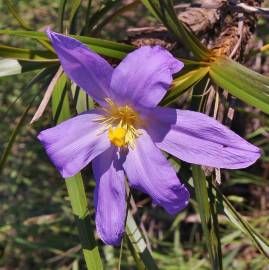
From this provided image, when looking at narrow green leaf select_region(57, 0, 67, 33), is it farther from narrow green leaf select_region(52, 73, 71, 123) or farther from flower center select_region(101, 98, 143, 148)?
flower center select_region(101, 98, 143, 148)

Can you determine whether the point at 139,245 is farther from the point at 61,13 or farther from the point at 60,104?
the point at 61,13

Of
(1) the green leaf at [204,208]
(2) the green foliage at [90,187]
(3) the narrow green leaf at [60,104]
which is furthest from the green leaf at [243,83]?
(3) the narrow green leaf at [60,104]

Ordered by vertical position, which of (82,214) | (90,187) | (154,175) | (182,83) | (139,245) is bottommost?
(90,187)

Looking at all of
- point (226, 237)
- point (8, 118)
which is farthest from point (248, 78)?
point (8, 118)

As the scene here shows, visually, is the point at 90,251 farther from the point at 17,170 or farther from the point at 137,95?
the point at 17,170

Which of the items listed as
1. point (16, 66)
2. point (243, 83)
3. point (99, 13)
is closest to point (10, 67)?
point (16, 66)

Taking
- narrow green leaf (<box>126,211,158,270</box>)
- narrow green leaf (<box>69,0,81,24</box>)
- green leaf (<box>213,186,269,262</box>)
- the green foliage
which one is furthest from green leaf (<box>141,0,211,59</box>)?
narrow green leaf (<box>126,211,158,270</box>)

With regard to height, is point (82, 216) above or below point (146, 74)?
below
